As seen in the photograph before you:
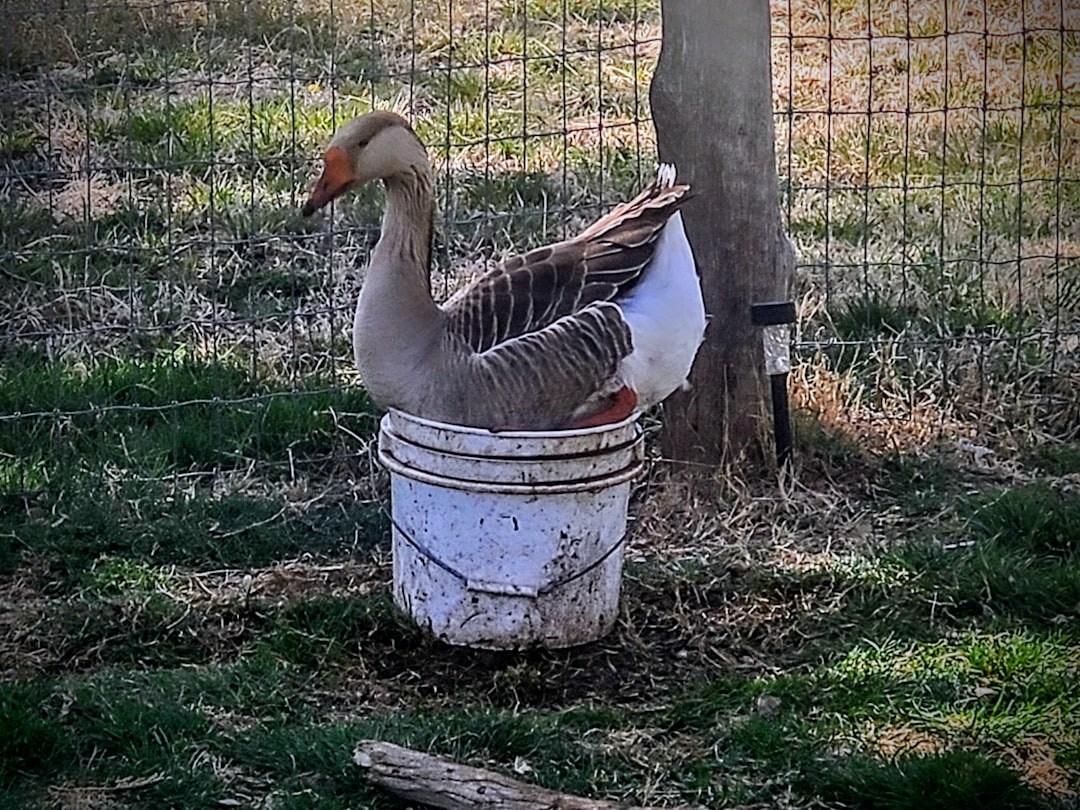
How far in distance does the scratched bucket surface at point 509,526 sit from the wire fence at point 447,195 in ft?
4.52

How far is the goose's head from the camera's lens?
15.0 feet

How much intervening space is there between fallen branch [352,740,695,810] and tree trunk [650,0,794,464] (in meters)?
1.98

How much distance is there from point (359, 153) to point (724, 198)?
1.33 meters

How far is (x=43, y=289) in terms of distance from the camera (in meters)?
6.68

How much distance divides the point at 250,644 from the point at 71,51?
4.96 meters

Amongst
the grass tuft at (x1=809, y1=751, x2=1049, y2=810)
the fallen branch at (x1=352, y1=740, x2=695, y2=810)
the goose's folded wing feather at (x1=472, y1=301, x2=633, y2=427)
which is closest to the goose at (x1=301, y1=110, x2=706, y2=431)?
the goose's folded wing feather at (x1=472, y1=301, x2=633, y2=427)

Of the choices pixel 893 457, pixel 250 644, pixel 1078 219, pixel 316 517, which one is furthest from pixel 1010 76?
pixel 250 644

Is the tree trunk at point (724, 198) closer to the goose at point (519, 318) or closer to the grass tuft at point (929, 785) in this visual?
the goose at point (519, 318)

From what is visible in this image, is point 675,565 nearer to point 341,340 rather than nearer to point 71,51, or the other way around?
point 341,340

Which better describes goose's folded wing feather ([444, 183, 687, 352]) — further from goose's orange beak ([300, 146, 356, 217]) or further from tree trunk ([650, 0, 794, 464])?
tree trunk ([650, 0, 794, 464])

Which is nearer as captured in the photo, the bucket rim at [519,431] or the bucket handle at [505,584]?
the bucket rim at [519,431]

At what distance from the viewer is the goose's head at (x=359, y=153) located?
15.0 feet

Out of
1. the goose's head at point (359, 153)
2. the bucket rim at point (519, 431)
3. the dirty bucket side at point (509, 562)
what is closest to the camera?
the bucket rim at point (519, 431)

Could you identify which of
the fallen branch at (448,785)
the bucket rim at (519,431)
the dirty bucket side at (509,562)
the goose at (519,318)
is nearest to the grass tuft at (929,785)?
the fallen branch at (448,785)
